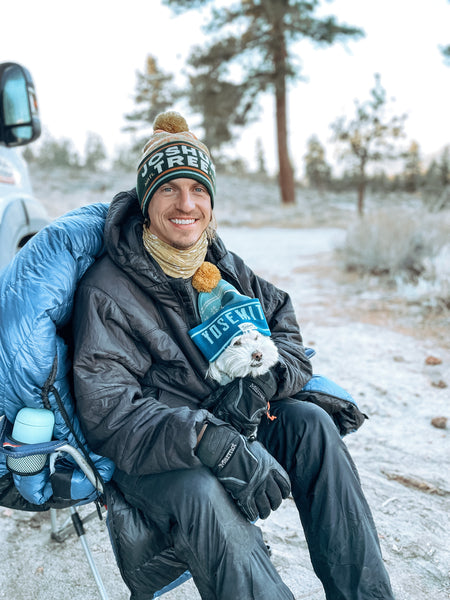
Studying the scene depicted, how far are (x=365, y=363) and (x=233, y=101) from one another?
16082 mm

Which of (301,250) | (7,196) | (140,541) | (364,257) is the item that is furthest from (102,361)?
(301,250)

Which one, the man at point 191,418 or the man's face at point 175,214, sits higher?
the man's face at point 175,214

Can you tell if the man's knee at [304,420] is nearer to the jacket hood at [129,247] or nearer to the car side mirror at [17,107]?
the jacket hood at [129,247]

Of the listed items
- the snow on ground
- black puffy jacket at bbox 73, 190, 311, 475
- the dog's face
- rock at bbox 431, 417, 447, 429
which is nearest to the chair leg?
the snow on ground

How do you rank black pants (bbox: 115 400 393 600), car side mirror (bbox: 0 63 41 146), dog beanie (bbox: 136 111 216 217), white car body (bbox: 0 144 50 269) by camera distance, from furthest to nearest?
white car body (bbox: 0 144 50 269)
car side mirror (bbox: 0 63 41 146)
dog beanie (bbox: 136 111 216 217)
black pants (bbox: 115 400 393 600)

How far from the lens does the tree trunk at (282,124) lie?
17.8 meters

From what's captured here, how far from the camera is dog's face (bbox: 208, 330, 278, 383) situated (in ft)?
5.57

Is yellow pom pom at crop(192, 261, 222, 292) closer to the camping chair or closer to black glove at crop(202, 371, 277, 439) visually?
black glove at crop(202, 371, 277, 439)

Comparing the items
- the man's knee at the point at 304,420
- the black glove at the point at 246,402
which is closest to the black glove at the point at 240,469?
the black glove at the point at 246,402

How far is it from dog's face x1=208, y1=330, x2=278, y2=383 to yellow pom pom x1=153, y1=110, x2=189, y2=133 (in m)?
0.90

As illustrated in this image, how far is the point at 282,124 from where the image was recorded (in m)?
19.1

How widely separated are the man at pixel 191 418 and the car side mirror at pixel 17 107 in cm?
108

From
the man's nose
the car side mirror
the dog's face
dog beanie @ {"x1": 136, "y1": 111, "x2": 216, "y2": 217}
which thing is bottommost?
the dog's face

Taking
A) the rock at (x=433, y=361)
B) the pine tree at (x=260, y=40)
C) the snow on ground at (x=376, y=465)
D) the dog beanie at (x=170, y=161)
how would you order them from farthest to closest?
the pine tree at (x=260, y=40), the rock at (x=433, y=361), the snow on ground at (x=376, y=465), the dog beanie at (x=170, y=161)
